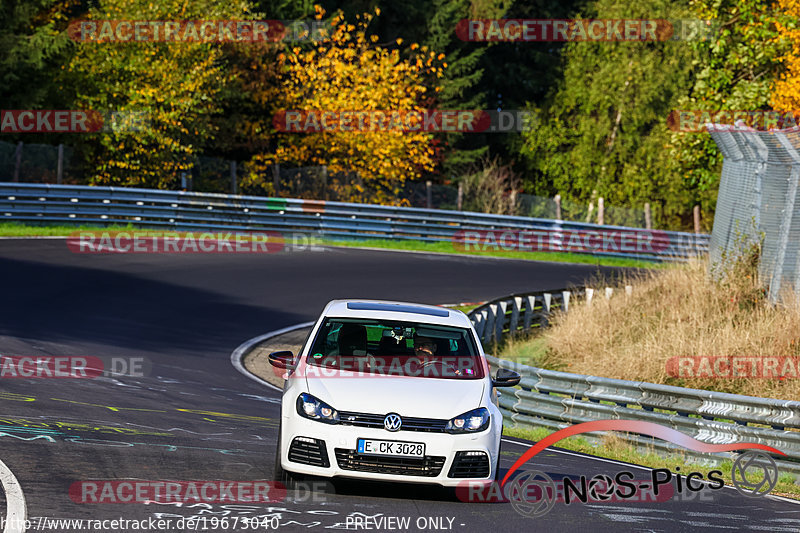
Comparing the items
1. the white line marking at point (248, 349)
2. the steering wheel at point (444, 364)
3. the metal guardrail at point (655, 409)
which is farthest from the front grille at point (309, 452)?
the white line marking at point (248, 349)

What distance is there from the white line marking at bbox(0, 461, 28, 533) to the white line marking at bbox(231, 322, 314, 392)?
7557 mm

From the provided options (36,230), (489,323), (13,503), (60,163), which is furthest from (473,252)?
(13,503)

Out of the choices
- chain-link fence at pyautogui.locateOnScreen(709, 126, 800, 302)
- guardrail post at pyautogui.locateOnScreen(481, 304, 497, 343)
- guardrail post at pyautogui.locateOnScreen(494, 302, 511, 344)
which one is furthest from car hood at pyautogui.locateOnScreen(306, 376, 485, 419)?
guardrail post at pyautogui.locateOnScreen(494, 302, 511, 344)

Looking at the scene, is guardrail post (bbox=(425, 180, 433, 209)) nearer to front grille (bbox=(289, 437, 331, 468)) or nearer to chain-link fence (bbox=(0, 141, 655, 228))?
chain-link fence (bbox=(0, 141, 655, 228))

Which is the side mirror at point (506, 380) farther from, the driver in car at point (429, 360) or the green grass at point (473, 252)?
the green grass at point (473, 252)

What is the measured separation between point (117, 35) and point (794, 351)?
27656mm

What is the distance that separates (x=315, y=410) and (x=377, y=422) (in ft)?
1.60

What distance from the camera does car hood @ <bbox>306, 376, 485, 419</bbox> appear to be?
28.7ft

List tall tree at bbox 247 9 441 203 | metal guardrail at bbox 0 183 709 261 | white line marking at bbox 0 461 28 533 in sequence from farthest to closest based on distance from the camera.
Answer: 1. tall tree at bbox 247 9 441 203
2. metal guardrail at bbox 0 183 709 261
3. white line marking at bbox 0 461 28 533

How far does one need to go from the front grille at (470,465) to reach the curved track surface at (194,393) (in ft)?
0.99

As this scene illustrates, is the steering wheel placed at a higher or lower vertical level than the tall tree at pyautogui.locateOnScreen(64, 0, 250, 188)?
lower

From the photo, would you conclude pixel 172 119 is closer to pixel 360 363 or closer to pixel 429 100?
pixel 429 100

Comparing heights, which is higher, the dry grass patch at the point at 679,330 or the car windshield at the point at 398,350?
the car windshield at the point at 398,350

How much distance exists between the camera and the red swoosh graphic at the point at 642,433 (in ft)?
41.4
